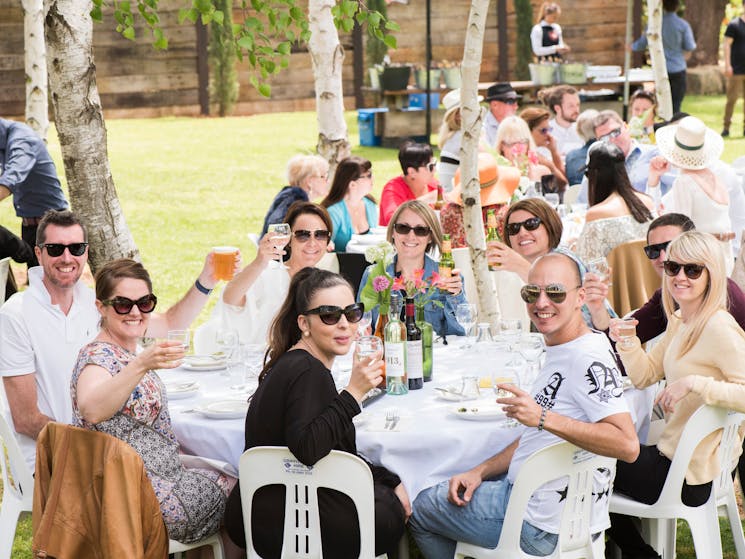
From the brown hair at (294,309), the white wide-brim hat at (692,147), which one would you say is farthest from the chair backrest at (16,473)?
the white wide-brim hat at (692,147)

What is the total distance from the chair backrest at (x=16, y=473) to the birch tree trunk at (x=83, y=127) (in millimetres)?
2219

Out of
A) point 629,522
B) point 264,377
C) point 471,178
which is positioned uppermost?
point 471,178

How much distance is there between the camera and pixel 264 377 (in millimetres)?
4008

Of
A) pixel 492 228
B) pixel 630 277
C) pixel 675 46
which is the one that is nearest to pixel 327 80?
pixel 492 228

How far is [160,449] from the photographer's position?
400 cm

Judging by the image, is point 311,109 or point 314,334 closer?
point 314,334

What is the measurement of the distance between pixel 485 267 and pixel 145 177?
1010 cm

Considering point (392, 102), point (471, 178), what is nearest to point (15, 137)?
point (471, 178)

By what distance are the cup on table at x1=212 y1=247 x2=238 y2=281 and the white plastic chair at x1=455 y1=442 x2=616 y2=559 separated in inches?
75.1

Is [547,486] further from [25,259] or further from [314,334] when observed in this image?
[25,259]

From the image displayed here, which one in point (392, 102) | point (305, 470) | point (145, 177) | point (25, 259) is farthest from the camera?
point (392, 102)

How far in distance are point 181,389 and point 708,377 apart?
6.83ft

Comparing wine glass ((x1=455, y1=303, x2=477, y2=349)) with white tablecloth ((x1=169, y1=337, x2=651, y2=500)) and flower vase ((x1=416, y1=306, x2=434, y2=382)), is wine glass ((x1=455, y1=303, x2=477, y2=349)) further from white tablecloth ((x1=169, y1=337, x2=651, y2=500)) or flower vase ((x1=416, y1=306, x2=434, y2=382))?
white tablecloth ((x1=169, y1=337, x2=651, y2=500))

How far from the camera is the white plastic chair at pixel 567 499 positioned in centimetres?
361
